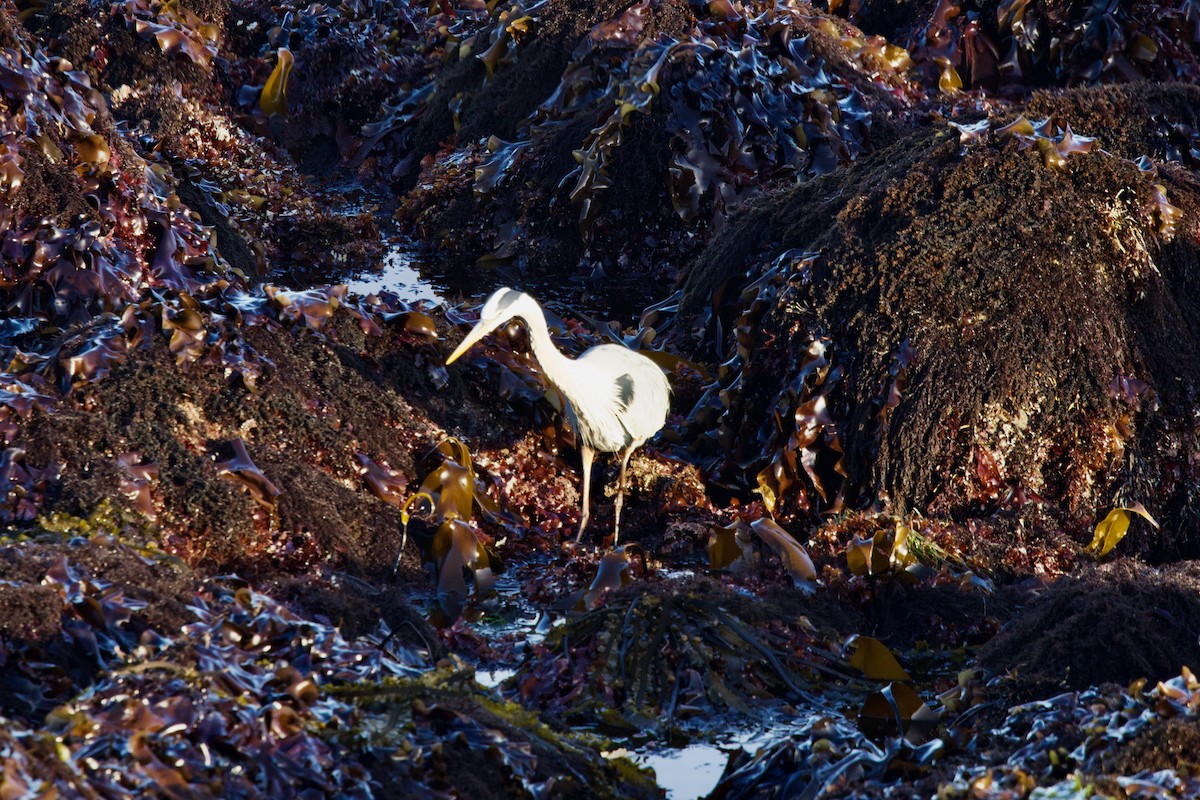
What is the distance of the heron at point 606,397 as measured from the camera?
4906mm

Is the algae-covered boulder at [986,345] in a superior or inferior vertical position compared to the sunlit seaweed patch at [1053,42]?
inferior

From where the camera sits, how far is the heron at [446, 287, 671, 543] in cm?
491

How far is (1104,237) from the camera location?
5.39m

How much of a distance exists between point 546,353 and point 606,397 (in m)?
0.36

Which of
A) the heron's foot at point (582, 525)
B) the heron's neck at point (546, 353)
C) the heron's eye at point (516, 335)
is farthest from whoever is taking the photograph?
the heron's eye at point (516, 335)

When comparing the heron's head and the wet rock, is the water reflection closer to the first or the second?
the wet rock

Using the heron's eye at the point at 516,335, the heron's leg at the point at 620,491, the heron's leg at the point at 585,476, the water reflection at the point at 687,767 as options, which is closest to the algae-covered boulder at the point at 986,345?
the heron's leg at the point at 620,491

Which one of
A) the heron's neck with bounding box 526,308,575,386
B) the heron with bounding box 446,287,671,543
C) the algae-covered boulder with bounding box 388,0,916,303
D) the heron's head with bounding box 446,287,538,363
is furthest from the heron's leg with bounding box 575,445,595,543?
the algae-covered boulder with bounding box 388,0,916,303

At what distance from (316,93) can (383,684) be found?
24.1 ft

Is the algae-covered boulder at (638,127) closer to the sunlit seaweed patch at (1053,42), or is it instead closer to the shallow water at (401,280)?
the shallow water at (401,280)

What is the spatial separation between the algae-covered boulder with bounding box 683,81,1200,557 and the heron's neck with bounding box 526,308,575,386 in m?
0.97

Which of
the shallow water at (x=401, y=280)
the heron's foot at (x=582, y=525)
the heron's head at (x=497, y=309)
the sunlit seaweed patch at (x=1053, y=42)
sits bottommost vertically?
the heron's foot at (x=582, y=525)

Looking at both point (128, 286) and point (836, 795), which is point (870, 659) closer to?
point (836, 795)

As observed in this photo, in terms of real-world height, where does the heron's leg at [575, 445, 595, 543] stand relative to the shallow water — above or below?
below
